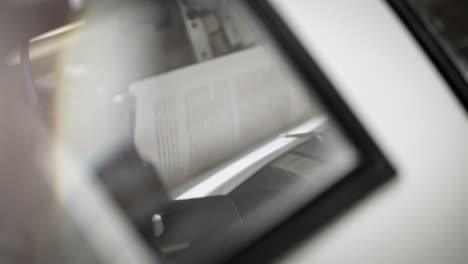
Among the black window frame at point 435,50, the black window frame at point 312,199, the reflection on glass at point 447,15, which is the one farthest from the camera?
the reflection on glass at point 447,15

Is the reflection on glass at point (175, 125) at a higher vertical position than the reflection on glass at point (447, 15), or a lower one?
higher

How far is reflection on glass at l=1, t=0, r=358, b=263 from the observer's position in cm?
72

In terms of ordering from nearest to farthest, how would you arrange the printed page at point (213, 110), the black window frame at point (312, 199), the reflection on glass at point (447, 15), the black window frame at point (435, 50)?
the black window frame at point (312, 199) < the printed page at point (213, 110) < the black window frame at point (435, 50) < the reflection on glass at point (447, 15)

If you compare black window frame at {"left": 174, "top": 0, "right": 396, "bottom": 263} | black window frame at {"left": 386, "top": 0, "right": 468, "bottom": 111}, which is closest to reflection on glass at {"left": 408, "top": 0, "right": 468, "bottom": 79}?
black window frame at {"left": 386, "top": 0, "right": 468, "bottom": 111}

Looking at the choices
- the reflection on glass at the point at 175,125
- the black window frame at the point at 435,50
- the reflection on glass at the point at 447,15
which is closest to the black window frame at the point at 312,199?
the reflection on glass at the point at 175,125

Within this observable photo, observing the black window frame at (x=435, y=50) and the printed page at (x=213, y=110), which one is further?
the black window frame at (x=435, y=50)

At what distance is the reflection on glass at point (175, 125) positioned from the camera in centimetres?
72

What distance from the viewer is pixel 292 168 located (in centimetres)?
86

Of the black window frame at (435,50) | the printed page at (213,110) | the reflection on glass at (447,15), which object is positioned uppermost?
the printed page at (213,110)

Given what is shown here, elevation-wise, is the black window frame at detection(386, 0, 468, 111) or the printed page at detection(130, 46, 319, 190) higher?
the printed page at detection(130, 46, 319, 190)

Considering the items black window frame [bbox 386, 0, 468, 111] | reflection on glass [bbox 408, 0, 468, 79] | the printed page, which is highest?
the printed page

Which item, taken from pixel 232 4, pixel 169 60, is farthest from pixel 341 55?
pixel 169 60

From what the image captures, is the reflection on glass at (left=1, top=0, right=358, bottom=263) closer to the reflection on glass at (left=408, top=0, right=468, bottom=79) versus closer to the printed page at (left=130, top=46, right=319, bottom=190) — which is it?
the printed page at (left=130, top=46, right=319, bottom=190)

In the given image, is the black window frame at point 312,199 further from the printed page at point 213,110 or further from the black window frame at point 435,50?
the black window frame at point 435,50
